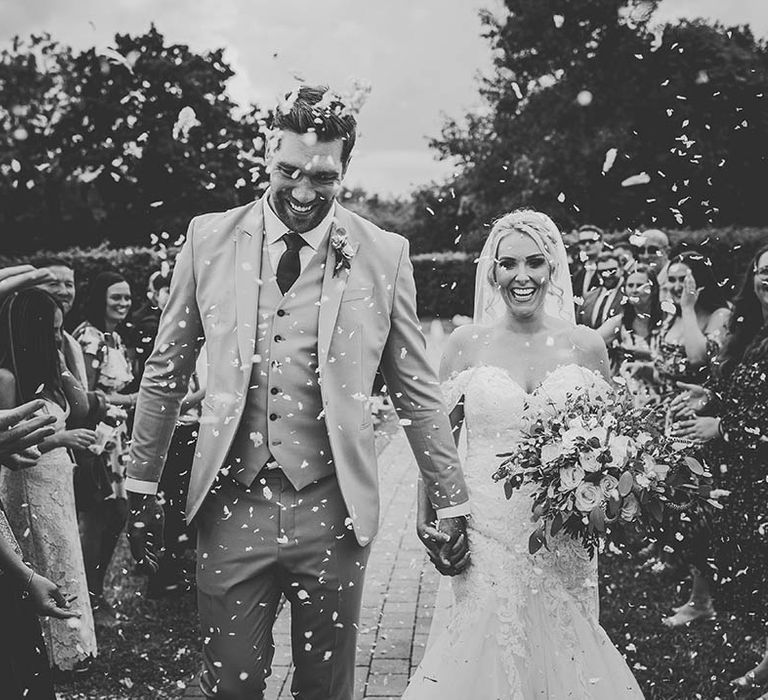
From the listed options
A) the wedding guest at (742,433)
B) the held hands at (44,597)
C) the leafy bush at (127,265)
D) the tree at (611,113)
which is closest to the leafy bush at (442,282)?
the tree at (611,113)

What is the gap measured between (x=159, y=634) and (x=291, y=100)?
3.49 metres

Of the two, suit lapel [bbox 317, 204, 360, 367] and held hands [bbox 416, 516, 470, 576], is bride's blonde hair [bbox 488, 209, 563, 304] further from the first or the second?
held hands [bbox 416, 516, 470, 576]

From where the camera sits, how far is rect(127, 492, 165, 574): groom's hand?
9.48ft

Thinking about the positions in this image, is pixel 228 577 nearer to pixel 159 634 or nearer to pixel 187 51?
pixel 159 634

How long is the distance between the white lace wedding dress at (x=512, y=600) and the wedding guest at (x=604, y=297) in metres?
2.73

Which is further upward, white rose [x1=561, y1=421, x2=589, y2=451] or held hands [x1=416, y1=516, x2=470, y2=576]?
white rose [x1=561, y1=421, x2=589, y2=451]

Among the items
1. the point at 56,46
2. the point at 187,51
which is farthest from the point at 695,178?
the point at 56,46

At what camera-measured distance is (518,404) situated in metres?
3.76

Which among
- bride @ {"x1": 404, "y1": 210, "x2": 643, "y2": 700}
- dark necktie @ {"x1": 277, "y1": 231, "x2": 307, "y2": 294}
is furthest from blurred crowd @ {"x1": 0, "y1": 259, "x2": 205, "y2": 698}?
bride @ {"x1": 404, "y1": 210, "x2": 643, "y2": 700}

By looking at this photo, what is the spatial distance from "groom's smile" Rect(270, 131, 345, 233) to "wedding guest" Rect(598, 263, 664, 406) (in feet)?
11.3

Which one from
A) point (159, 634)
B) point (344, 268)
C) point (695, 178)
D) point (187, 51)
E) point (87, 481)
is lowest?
point (159, 634)

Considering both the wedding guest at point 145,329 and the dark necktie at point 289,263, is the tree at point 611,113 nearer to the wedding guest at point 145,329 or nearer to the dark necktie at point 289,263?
the wedding guest at point 145,329

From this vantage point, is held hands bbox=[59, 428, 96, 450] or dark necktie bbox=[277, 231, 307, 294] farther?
held hands bbox=[59, 428, 96, 450]

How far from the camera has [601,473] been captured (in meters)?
3.31
